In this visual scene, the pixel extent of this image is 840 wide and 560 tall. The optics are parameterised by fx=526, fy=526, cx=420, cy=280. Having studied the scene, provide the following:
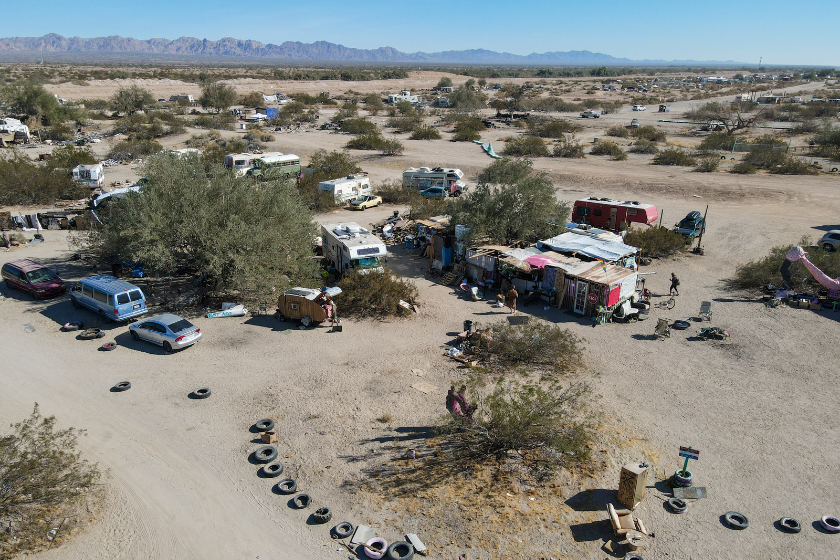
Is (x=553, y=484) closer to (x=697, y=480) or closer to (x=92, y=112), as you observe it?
(x=697, y=480)

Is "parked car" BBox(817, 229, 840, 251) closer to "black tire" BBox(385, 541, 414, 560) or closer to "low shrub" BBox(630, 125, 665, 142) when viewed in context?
"black tire" BBox(385, 541, 414, 560)

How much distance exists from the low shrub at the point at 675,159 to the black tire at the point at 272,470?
46.9 meters

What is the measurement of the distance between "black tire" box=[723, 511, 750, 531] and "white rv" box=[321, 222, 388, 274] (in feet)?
46.8

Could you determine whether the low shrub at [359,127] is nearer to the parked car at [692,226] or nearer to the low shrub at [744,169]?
the low shrub at [744,169]

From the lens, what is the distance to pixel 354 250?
2159cm

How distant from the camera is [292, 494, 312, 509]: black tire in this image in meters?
10.8

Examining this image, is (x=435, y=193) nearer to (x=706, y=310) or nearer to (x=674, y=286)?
(x=674, y=286)

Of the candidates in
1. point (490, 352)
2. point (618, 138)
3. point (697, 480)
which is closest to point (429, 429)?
point (490, 352)

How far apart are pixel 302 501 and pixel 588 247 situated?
16.5 metres

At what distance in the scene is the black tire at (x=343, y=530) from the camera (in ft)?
32.9

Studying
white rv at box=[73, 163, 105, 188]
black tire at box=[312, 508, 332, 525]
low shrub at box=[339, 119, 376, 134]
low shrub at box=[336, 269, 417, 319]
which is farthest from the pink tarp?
low shrub at box=[339, 119, 376, 134]

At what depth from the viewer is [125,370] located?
16078 mm

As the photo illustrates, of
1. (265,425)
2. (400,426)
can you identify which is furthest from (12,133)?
(400,426)

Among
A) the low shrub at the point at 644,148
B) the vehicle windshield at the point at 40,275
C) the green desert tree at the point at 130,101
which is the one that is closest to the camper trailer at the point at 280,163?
the vehicle windshield at the point at 40,275
